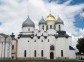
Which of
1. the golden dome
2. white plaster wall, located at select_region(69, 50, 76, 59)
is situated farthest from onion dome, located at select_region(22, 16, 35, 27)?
white plaster wall, located at select_region(69, 50, 76, 59)

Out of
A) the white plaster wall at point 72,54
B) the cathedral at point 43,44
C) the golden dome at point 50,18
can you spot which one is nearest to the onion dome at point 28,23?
the cathedral at point 43,44

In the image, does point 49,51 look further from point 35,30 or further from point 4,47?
point 4,47

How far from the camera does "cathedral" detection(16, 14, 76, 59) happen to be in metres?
78.5

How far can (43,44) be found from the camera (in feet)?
259

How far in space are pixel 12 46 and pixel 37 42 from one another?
29.2 ft

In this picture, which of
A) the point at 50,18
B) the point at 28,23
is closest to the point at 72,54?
the point at 50,18

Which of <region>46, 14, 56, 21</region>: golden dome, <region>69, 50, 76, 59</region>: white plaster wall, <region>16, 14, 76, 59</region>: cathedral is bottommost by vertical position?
<region>69, 50, 76, 59</region>: white plaster wall

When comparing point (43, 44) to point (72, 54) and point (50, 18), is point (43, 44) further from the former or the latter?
point (50, 18)

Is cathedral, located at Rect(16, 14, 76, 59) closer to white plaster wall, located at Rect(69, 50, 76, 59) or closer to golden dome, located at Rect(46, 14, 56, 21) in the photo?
white plaster wall, located at Rect(69, 50, 76, 59)

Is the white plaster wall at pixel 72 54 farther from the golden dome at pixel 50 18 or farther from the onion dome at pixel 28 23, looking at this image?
the onion dome at pixel 28 23

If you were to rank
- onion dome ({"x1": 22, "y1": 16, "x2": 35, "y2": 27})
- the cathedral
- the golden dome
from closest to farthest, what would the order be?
the cathedral, onion dome ({"x1": 22, "y1": 16, "x2": 35, "y2": 27}), the golden dome

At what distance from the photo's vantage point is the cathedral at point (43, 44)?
7850cm

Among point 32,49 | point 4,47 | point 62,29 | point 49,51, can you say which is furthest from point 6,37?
point 62,29

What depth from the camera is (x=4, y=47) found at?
75.8 metres
